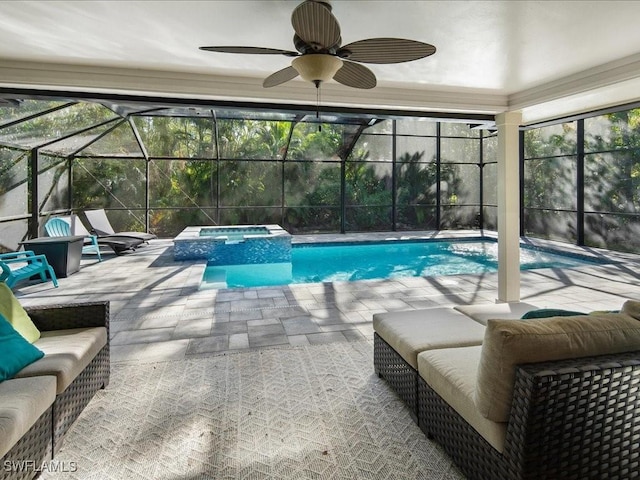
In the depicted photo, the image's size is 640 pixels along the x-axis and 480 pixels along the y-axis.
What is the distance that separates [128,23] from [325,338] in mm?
2987

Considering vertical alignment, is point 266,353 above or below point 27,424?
below

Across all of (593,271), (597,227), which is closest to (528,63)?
(593,271)

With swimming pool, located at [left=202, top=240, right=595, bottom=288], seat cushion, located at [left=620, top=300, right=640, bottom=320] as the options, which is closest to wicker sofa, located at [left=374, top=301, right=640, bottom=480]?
seat cushion, located at [left=620, top=300, right=640, bottom=320]

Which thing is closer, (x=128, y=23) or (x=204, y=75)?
(x=128, y=23)

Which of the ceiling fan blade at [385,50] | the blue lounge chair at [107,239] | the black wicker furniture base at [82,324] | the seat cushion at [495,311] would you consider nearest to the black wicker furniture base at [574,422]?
the seat cushion at [495,311]

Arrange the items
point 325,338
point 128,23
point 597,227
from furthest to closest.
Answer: point 597,227 → point 325,338 → point 128,23

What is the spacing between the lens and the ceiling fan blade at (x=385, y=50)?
7.72 ft

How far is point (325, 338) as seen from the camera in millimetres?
3811

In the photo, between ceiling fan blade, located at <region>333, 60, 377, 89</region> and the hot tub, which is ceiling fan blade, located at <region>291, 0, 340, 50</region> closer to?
ceiling fan blade, located at <region>333, 60, 377, 89</region>

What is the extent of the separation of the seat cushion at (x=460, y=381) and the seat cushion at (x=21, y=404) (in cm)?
193

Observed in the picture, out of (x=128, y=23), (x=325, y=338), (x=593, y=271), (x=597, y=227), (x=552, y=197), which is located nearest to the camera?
(x=128, y=23)

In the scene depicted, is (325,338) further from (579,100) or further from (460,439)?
(579,100)

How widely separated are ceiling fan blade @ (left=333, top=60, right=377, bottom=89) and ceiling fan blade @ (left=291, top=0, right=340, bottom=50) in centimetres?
38

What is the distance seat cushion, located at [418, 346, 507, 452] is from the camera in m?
1.69
